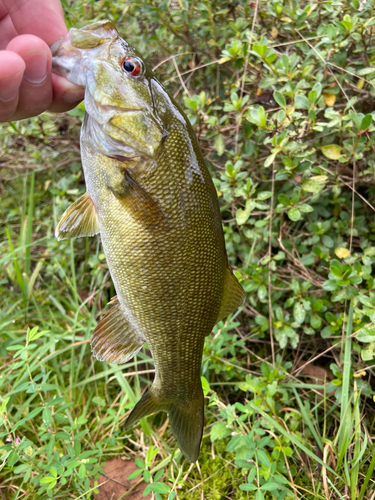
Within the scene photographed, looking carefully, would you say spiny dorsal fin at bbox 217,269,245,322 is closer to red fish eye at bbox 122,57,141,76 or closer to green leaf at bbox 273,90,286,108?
red fish eye at bbox 122,57,141,76

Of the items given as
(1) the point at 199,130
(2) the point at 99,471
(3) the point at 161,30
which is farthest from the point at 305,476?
(3) the point at 161,30

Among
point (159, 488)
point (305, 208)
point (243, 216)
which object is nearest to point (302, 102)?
point (305, 208)

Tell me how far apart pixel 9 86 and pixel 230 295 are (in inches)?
39.7

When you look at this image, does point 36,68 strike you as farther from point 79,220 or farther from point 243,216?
point 243,216

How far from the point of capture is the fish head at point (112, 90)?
1.20 metres

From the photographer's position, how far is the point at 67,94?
137cm

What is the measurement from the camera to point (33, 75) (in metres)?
1.22

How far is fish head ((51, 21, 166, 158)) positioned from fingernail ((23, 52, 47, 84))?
7 cm

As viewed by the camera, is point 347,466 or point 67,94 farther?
point 347,466

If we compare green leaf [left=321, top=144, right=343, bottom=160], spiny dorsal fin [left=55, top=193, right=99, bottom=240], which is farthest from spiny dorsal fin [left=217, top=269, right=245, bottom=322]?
green leaf [left=321, top=144, right=343, bottom=160]

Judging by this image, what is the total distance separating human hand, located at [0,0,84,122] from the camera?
44.4 inches

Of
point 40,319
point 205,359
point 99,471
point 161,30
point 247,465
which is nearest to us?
point 247,465

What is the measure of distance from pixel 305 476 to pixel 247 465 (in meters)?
0.45

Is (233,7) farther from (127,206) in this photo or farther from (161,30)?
(127,206)
